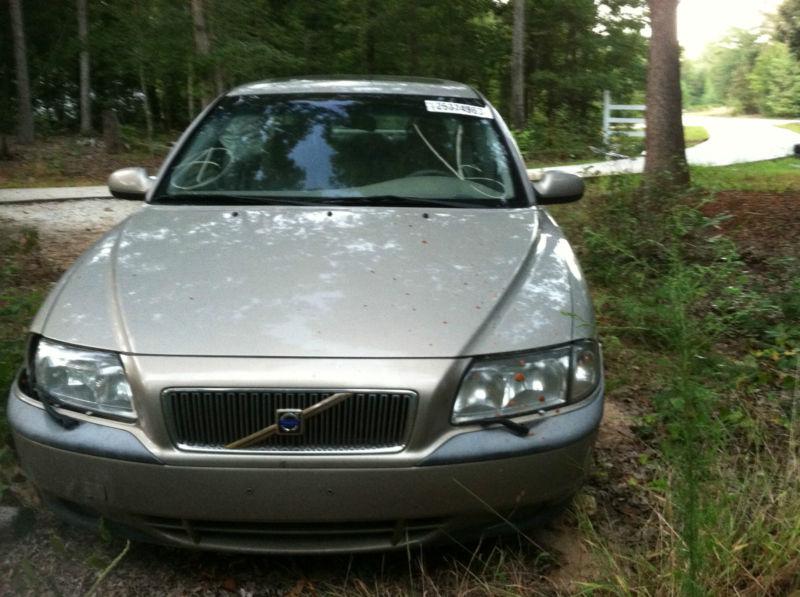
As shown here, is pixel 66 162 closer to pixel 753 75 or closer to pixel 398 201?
pixel 398 201

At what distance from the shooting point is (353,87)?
4.12 metres

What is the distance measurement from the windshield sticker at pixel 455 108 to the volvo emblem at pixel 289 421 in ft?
7.04

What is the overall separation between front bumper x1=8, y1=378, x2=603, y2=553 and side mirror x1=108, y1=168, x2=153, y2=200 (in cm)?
152

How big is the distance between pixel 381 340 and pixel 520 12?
67.0 feet

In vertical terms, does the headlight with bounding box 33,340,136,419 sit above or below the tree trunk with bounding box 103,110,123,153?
below

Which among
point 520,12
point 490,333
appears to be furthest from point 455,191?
point 520,12

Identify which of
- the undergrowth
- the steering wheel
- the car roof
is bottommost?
the undergrowth

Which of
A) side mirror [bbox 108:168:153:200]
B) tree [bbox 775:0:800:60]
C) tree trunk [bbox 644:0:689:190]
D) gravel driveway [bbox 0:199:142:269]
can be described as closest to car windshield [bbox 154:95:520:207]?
side mirror [bbox 108:168:153:200]

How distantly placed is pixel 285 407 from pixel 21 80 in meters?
18.1

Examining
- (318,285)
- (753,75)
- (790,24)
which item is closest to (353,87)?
(318,285)

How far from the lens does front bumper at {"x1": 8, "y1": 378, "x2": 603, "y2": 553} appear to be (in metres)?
2.21

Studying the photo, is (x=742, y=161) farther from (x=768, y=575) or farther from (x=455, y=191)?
(x=768, y=575)

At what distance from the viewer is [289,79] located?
4.42m

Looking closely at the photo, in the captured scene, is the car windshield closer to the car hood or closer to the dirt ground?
the car hood
